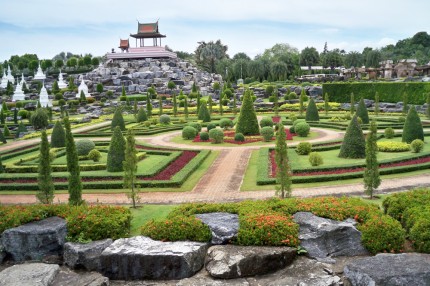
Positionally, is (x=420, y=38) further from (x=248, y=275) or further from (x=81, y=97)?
(x=248, y=275)

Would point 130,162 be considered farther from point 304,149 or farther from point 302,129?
point 302,129

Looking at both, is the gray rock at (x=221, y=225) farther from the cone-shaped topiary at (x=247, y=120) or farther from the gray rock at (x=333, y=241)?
the cone-shaped topiary at (x=247, y=120)

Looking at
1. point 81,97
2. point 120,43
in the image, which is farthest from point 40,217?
point 120,43

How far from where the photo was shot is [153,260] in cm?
A: 1166

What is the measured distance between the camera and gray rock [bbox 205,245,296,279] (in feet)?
36.9

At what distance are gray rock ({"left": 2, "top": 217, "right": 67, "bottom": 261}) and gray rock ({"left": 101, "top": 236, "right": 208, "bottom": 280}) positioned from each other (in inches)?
80.3

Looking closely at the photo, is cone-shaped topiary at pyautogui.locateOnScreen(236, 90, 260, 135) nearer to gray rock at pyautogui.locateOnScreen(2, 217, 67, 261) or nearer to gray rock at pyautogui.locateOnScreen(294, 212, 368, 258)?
gray rock at pyautogui.locateOnScreen(294, 212, 368, 258)

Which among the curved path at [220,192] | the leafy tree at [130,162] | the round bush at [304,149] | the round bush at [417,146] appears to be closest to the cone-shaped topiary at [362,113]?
the round bush at [417,146]

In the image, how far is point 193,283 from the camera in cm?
1105

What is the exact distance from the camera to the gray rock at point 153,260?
11.6m

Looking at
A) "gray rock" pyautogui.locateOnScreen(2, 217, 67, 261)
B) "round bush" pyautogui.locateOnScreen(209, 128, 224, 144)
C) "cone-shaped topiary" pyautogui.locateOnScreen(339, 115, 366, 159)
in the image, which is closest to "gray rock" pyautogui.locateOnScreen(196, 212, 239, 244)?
"gray rock" pyautogui.locateOnScreen(2, 217, 67, 261)

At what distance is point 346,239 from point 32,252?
Result: 948 cm

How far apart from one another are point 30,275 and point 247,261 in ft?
19.0

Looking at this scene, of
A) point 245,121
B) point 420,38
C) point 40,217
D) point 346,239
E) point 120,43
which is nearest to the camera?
point 346,239
